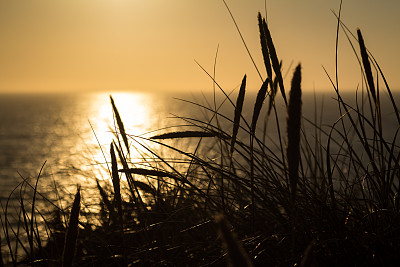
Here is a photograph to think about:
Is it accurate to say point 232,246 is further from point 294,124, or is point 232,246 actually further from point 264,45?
point 264,45

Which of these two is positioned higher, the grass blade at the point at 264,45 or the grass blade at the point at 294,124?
the grass blade at the point at 264,45

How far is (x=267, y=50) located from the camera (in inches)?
50.0

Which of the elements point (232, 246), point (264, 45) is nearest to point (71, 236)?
point (232, 246)

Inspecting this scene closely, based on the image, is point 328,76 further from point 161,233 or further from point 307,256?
point 307,256

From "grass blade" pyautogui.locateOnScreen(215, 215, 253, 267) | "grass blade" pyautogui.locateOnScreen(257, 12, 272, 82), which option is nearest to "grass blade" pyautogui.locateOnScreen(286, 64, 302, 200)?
"grass blade" pyautogui.locateOnScreen(257, 12, 272, 82)

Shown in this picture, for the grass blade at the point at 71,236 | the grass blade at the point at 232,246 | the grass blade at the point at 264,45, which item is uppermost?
the grass blade at the point at 264,45

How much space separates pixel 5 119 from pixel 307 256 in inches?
3883

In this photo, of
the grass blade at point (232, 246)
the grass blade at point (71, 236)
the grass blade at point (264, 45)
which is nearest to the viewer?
the grass blade at point (232, 246)

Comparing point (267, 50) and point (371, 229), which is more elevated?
point (267, 50)

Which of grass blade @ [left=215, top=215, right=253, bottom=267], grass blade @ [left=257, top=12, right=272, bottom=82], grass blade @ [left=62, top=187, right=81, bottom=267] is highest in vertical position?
grass blade @ [left=257, top=12, right=272, bottom=82]

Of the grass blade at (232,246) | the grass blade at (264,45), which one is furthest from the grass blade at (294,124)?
the grass blade at (232,246)

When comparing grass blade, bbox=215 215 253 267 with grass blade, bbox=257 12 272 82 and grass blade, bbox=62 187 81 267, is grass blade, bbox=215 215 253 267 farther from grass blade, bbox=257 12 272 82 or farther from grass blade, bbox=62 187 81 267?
grass blade, bbox=257 12 272 82

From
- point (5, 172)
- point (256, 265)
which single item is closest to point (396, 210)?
point (256, 265)

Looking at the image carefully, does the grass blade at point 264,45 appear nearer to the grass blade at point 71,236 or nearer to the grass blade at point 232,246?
the grass blade at point 71,236
